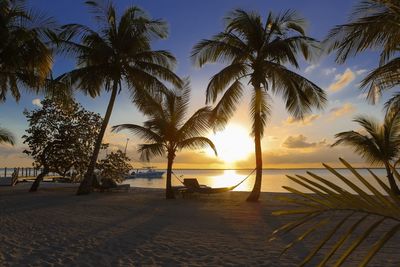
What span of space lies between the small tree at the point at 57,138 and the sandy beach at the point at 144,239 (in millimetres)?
9543

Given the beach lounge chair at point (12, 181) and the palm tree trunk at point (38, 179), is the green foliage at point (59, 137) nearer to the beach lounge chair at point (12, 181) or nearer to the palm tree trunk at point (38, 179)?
the palm tree trunk at point (38, 179)

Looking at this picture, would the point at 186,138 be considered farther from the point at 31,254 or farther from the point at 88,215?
the point at 31,254

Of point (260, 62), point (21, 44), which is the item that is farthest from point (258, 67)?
point (21, 44)

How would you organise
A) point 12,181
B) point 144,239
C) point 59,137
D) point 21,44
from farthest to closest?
point 12,181 → point 59,137 → point 21,44 → point 144,239

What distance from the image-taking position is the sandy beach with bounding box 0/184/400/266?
5.90 meters

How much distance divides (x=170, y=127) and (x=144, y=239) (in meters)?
9.78

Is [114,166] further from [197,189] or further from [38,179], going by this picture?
[197,189]

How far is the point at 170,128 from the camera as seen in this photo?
17.0 metres

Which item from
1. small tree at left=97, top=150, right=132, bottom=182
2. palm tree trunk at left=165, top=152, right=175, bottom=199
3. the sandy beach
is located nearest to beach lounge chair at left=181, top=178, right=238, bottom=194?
palm tree trunk at left=165, top=152, right=175, bottom=199

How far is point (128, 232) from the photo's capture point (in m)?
8.34

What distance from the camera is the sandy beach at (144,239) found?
5.90m

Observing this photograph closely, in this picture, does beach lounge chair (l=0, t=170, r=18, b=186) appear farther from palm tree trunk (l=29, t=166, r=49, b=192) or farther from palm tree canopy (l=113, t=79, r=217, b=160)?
palm tree canopy (l=113, t=79, r=217, b=160)

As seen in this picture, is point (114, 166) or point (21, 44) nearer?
point (21, 44)

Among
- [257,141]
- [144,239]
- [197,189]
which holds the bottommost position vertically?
[144,239]
